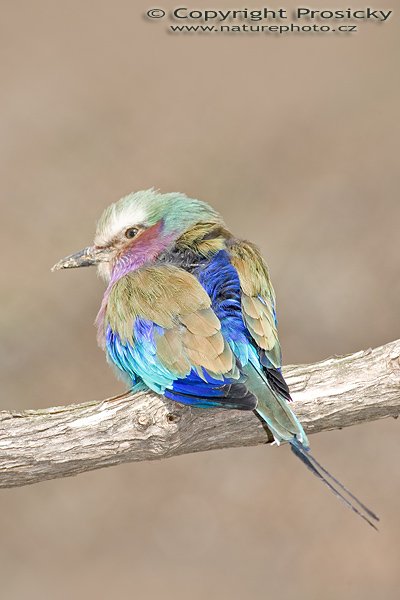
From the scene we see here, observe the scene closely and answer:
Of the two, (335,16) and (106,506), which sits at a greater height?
(335,16)

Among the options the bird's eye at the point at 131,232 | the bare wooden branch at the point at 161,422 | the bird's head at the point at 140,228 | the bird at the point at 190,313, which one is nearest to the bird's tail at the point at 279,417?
the bird at the point at 190,313

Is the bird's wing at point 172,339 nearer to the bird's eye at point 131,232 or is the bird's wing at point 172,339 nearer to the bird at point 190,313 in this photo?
the bird at point 190,313

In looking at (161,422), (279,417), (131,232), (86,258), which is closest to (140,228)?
(131,232)

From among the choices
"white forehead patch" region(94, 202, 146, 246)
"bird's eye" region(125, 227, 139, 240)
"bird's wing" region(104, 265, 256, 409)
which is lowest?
"bird's wing" region(104, 265, 256, 409)

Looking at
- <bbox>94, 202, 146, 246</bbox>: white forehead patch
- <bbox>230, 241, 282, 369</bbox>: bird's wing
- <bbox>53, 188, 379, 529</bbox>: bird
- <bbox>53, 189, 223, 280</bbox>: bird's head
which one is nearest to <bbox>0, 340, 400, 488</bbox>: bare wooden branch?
<bbox>53, 188, 379, 529</bbox>: bird

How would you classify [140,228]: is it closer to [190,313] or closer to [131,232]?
[131,232]

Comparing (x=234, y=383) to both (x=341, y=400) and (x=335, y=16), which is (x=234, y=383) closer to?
(x=341, y=400)

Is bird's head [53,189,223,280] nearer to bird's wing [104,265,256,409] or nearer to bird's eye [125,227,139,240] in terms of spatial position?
bird's eye [125,227,139,240]

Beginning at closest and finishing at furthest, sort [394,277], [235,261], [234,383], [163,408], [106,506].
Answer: [234,383], [163,408], [235,261], [106,506], [394,277]

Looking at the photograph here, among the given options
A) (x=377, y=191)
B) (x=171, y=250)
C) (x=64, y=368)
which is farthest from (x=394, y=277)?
(x=171, y=250)
